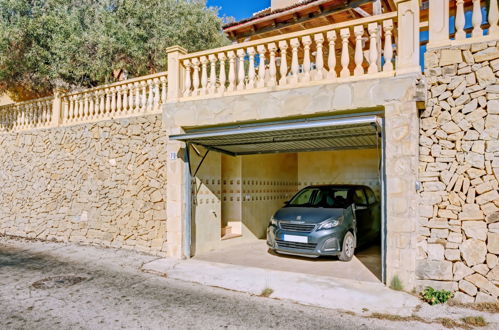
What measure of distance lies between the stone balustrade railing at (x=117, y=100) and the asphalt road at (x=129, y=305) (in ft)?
12.3

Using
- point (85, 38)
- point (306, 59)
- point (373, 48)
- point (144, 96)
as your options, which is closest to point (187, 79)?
point (144, 96)

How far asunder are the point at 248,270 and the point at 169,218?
6.85 ft

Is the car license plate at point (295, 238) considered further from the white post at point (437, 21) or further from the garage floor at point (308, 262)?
the white post at point (437, 21)

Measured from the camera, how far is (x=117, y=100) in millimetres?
8750

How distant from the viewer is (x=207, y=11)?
12820 mm

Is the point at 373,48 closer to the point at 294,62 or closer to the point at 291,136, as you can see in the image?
the point at 294,62

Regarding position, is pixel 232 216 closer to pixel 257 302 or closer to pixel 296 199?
pixel 296 199

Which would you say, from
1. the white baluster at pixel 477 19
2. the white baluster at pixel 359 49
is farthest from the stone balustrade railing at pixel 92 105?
the white baluster at pixel 477 19

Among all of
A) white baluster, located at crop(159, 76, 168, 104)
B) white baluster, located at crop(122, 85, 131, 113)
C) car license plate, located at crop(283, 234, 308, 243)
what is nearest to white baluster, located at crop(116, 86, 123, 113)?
white baluster, located at crop(122, 85, 131, 113)

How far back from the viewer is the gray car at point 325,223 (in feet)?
21.7

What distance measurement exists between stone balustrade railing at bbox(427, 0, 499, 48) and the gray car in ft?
11.5

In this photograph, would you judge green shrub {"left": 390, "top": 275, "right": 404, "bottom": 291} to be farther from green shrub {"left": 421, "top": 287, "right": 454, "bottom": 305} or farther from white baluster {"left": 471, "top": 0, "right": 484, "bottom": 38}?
white baluster {"left": 471, "top": 0, "right": 484, "bottom": 38}

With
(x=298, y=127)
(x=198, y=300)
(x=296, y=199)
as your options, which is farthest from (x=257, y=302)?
(x=296, y=199)

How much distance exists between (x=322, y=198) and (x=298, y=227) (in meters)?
1.20
